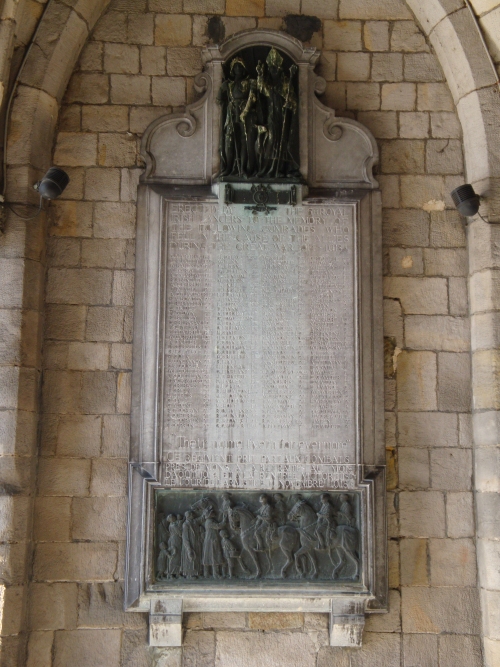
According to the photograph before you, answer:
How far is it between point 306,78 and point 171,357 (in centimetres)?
229

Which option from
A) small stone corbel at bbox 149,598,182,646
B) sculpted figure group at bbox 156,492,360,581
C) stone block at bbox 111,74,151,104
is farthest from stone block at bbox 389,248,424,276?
small stone corbel at bbox 149,598,182,646

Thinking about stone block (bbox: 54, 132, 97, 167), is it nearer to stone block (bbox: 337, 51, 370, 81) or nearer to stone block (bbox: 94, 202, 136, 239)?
stone block (bbox: 94, 202, 136, 239)

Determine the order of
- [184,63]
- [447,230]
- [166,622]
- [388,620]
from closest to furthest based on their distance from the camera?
1. [166,622]
2. [388,620]
3. [447,230]
4. [184,63]

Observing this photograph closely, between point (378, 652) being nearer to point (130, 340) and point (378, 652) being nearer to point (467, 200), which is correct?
point (130, 340)

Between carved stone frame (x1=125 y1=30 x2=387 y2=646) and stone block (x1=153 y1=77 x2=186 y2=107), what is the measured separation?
5.8 inches

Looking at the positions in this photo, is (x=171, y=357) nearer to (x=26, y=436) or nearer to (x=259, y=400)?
(x=259, y=400)

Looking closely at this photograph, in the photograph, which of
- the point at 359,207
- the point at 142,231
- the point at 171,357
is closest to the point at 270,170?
the point at 359,207

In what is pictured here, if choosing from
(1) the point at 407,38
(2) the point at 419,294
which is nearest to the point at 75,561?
(2) the point at 419,294

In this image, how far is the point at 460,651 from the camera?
464 centimetres

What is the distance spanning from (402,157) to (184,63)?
179 cm

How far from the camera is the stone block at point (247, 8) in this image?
526 cm

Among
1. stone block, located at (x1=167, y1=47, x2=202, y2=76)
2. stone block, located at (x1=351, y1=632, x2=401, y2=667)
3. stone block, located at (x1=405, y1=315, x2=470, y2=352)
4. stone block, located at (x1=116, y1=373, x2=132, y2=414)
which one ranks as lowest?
stone block, located at (x1=351, y1=632, x2=401, y2=667)

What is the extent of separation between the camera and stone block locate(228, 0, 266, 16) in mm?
5258

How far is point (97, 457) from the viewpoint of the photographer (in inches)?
188
